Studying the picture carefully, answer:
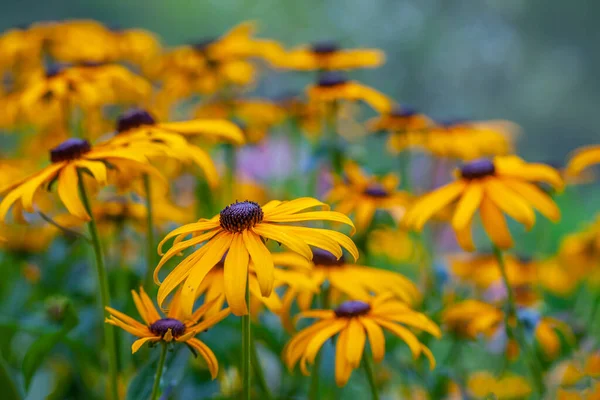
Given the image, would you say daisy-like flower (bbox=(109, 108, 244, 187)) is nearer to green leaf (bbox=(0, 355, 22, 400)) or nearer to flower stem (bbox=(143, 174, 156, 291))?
flower stem (bbox=(143, 174, 156, 291))

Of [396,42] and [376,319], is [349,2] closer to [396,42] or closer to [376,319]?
[396,42]

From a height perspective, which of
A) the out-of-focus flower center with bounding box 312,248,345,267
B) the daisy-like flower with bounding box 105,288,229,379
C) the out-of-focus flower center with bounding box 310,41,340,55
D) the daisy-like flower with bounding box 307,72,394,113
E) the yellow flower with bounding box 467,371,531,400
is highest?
the out-of-focus flower center with bounding box 310,41,340,55

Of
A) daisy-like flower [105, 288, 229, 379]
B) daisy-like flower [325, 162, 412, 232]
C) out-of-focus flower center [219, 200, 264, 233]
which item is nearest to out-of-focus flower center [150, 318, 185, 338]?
daisy-like flower [105, 288, 229, 379]

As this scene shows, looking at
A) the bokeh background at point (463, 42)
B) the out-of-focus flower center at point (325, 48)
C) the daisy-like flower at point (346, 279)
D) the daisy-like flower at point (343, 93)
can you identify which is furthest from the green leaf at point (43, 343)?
the bokeh background at point (463, 42)

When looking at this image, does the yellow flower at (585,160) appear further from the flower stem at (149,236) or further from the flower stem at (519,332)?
the flower stem at (149,236)

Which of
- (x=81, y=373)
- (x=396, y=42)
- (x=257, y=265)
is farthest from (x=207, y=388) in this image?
(x=396, y=42)

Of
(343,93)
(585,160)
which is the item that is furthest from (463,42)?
(585,160)
